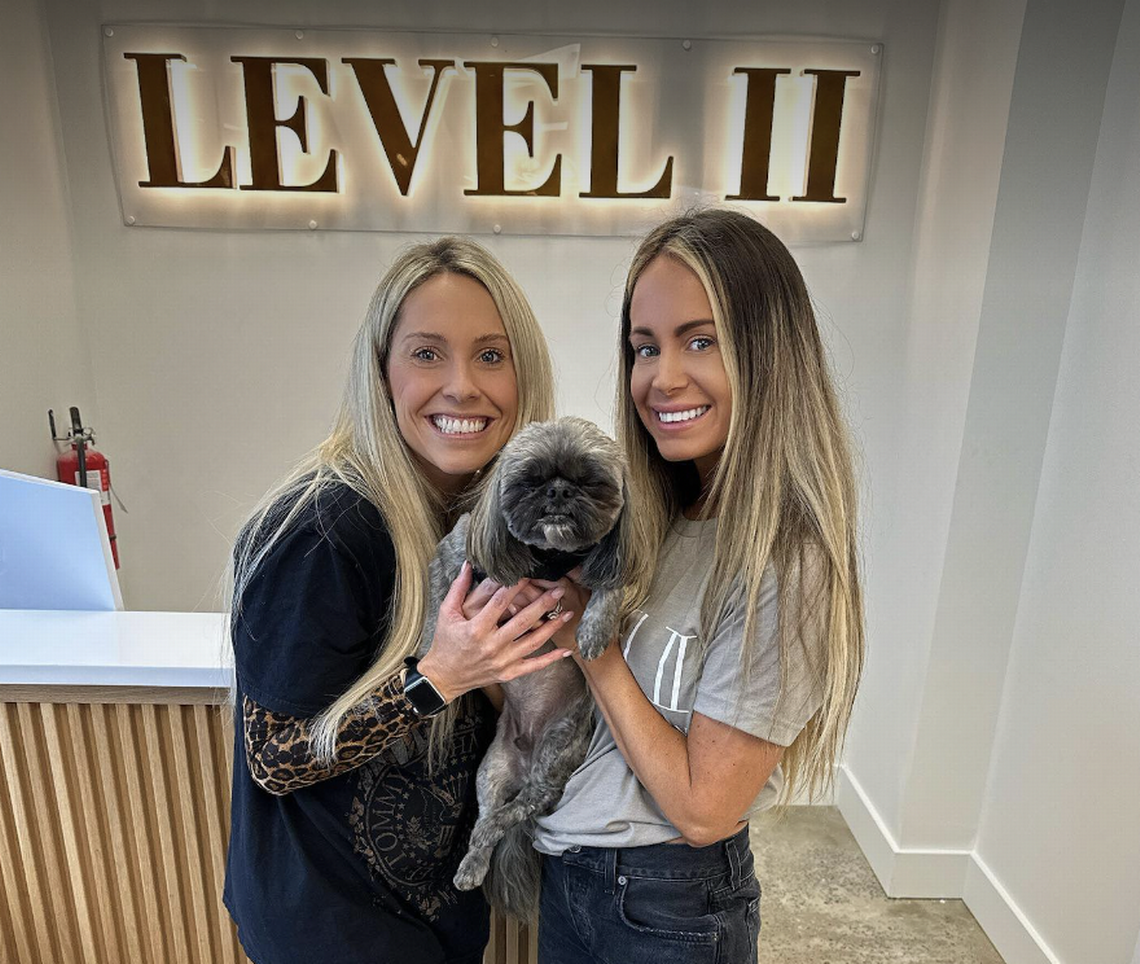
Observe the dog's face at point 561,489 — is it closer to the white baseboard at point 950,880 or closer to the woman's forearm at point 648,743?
the woman's forearm at point 648,743

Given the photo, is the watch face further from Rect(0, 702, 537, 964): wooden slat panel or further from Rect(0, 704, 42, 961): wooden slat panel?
Rect(0, 704, 42, 961): wooden slat panel

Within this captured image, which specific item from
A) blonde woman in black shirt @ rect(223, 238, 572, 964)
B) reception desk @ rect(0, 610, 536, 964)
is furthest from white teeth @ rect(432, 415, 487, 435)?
reception desk @ rect(0, 610, 536, 964)

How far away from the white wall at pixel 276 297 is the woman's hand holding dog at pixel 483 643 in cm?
166

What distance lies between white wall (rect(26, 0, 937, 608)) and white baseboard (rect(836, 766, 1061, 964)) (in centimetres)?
128

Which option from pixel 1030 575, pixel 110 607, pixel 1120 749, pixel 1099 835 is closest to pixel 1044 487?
pixel 1030 575

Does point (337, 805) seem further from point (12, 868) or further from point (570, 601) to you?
point (12, 868)

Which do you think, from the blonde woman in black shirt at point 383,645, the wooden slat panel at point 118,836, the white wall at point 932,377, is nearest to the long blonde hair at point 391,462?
the blonde woman in black shirt at point 383,645

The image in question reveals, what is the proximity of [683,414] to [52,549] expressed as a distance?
1.42 meters

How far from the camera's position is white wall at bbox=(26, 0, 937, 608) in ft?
7.62

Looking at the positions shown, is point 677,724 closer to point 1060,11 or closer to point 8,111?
point 1060,11

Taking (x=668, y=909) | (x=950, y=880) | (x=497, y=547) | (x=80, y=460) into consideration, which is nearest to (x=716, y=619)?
(x=497, y=547)

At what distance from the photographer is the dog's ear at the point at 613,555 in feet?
3.34

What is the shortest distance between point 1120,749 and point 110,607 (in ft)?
7.94

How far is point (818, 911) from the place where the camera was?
2432 millimetres
